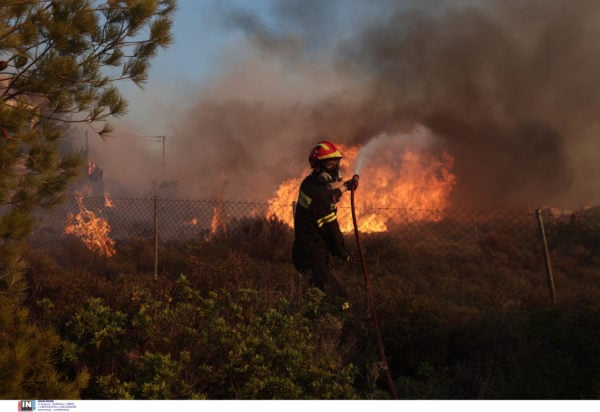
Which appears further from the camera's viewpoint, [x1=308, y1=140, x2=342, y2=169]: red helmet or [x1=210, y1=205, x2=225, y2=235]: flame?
[x1=210, y1=205, x2=225, y2=235]: flame

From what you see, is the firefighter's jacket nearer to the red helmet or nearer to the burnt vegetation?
the red helmet

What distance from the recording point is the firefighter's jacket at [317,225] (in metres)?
5.94

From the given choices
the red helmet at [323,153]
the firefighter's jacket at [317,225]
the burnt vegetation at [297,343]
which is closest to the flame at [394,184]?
the burnt vegetation at [297,343]

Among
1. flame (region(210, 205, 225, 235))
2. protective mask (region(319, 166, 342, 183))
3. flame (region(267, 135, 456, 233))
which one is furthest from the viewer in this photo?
flame (region(267, 135, 456, 233))

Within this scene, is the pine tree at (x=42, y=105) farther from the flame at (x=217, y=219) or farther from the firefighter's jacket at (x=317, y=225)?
the flame at (x=217, y=219)

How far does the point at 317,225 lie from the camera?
6047 mm

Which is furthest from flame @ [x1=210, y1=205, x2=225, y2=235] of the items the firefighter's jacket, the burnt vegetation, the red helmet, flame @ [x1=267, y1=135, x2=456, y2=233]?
the red helmet

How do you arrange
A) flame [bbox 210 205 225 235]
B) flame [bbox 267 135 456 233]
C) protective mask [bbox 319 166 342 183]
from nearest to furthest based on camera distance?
protective mask [bbox 319 166 342 183] < flame [bbox 210 205 225 235] < flame [bbox 267 135 456 233]

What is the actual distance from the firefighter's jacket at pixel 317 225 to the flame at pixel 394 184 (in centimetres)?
904

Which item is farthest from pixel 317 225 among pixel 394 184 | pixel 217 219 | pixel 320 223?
pixel 394 184

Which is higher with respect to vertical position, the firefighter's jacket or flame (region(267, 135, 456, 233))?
flame (region(267, 135, 456, 233))

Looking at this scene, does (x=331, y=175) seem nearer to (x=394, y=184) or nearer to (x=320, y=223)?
(x=320, y=223)

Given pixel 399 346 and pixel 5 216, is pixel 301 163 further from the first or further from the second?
pixel 5 216

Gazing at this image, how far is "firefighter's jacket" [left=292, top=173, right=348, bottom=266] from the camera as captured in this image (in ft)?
19.5
